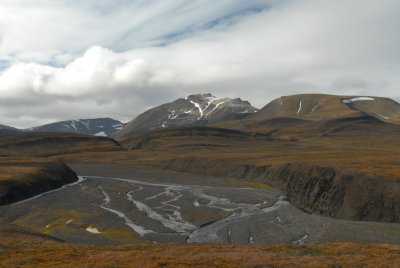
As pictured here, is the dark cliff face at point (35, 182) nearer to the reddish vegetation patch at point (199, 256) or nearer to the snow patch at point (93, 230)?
the snow patch at point (93, 230)

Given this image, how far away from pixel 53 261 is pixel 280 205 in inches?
2433

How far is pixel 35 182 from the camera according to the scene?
4188 inches

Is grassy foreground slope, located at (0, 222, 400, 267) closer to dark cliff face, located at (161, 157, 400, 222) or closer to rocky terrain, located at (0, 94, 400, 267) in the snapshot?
rocky terrain, located at (0, 94, 400, 267)

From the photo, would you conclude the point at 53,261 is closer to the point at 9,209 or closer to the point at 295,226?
the point at 295,226

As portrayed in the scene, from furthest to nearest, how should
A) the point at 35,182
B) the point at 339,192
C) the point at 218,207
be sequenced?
1. the point at 35,182
2. the point at 218,207
3. the point at 339,192

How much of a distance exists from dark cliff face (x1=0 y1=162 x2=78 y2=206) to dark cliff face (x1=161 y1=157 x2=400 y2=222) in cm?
5906

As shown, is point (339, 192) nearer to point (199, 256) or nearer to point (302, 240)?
point (302, 240)

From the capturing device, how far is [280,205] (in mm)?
90000

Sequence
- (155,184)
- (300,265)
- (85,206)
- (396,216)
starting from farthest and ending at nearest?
(155,184) → (85,206) → (396,216) → (300,265)

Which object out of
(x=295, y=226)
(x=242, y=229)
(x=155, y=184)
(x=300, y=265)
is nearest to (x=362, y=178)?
(x=295, y=226)

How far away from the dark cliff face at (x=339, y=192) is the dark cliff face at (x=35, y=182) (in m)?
59.1

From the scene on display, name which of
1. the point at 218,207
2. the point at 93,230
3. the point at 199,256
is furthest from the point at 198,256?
the point at 218,207

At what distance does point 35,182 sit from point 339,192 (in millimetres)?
71158

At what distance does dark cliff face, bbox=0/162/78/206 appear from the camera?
304 feet
